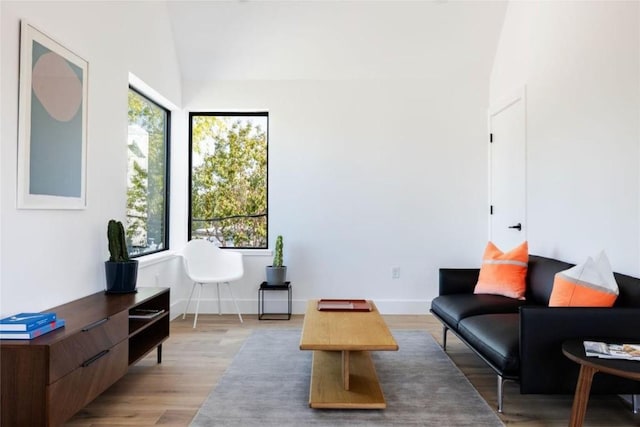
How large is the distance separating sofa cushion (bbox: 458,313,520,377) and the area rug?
291 millimetres

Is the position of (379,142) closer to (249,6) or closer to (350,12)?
(350,12)

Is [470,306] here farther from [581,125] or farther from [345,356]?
[581,125]

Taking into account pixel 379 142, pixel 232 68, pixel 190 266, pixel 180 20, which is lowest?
pixel 190 266

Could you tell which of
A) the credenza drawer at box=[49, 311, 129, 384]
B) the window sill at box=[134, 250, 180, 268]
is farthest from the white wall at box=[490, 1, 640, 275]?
the window sill at box=[134, 250, 180, 268]

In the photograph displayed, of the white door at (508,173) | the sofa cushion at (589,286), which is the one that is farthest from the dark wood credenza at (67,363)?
the white door at (508,173)

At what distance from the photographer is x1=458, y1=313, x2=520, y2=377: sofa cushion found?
2115mm

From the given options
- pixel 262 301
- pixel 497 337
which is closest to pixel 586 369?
pixel 497 337

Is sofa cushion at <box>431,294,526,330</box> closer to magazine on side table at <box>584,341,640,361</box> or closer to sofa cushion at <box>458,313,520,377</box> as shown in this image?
sofa cushion at <box>458,313,520,377</box>

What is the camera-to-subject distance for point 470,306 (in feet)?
9.54

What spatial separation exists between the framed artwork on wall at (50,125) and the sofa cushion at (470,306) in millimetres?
2622

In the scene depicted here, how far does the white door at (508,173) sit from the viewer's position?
3.74m

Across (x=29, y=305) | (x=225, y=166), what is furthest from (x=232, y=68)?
(x=29, y=305)

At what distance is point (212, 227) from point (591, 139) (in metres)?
3.62

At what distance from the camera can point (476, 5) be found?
13.1ft
